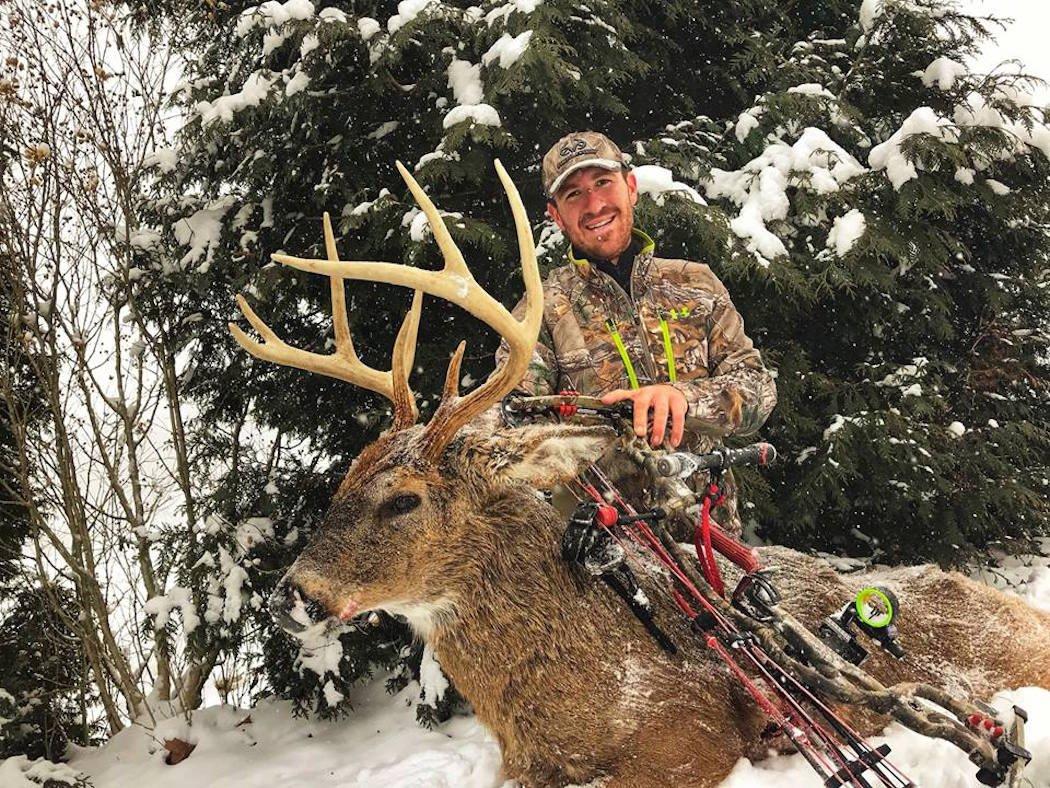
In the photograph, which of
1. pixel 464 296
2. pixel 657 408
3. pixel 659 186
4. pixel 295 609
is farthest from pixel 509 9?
pixel 295 609

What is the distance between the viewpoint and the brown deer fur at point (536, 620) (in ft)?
7.77

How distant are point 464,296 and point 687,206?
223 cm

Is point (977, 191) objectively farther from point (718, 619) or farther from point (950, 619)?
point (718, 619)

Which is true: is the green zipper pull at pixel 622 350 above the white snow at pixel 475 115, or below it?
below

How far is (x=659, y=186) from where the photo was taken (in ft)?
14.0

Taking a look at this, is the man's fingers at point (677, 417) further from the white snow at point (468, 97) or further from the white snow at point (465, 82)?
the white snow at point (465, 82)

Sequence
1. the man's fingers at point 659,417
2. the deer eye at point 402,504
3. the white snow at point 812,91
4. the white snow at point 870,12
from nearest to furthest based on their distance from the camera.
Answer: the man's fingers at point 659,417
the deer eye at point 402,504
the white snow at point 812,91
the white snow at point 870,12

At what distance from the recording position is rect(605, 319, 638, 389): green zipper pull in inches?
124

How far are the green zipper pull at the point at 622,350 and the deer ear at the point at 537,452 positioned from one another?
67 cm

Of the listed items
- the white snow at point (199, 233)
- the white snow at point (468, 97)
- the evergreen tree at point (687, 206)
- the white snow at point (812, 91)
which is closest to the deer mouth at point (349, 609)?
the evergreen tree at point (687, 206)

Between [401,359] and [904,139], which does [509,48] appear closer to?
[401,359]

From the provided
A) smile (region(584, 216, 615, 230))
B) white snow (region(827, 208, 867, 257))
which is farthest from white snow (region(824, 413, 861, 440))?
smile (region(584, 216, 615, 230))

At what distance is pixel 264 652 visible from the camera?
15.5 ft

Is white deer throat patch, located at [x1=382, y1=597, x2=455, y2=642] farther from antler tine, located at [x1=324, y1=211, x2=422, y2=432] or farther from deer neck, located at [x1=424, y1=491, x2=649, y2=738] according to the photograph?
antler tine, located at [x1=324, y1=211, x2=422, y2=432]
